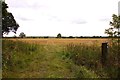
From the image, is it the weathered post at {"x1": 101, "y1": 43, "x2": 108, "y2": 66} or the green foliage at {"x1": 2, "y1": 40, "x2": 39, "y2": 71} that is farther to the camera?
the weathered post at {"x1": 101, "y1": 43, "x2": 108, "y2": 66}

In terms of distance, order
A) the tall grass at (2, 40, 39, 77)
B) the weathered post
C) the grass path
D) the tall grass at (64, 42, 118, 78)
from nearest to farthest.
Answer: the grass path < the tall grass at (2, 40, 39, 77) < the tall grass at (64, 42, 118, 78) < the weathered post

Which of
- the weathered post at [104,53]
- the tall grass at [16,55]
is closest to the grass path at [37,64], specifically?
the tall grass at [16,55]

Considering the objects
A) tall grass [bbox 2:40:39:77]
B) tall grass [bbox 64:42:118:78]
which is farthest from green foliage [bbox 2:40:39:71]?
tall grass [bbox 64:42:118:78]

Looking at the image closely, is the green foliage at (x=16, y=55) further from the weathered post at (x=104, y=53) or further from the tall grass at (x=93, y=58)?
the weathered post at (x=104, y=53)

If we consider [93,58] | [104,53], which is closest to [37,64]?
[93,58]

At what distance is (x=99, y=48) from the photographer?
63.6 ft

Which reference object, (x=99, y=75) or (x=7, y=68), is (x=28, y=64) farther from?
(x=99, y=75)

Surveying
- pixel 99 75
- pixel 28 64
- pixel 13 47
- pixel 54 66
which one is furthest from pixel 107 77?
pixel 13 47

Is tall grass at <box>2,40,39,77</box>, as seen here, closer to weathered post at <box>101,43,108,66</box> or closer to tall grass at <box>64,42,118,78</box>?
tall grass at <box>64,42,118,78</box>

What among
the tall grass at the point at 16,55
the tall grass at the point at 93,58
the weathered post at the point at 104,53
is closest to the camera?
the tall grass at the point at 16,55

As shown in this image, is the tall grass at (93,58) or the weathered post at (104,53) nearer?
the tall grass at (93,58)

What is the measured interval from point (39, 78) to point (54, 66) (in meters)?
Result: 2.15

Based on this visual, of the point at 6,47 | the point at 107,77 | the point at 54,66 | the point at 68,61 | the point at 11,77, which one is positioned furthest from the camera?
the point at 6,47

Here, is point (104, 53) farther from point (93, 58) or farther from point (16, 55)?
point (16, 55)
